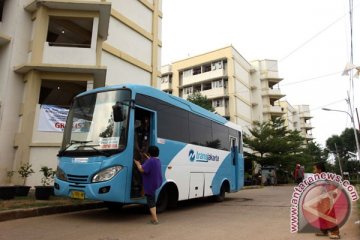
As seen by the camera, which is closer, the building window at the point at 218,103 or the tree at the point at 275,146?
the tree at the point at 275,146

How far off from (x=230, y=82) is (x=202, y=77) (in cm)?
464

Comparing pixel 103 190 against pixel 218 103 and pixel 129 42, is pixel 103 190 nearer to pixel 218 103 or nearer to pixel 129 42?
pixel 129 42

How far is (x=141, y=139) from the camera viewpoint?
335 inches

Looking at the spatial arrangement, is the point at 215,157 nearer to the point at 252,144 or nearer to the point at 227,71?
the point at 252,144

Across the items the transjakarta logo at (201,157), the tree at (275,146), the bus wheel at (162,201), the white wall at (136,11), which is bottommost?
the bus wheel at (162,201)

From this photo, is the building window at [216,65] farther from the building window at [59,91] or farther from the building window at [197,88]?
the building window at [59,91]

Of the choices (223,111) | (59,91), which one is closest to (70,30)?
(59,91)

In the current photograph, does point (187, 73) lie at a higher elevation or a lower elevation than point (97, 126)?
higher

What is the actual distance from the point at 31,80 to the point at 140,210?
870 centimetres

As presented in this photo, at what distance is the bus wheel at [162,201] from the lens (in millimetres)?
8993

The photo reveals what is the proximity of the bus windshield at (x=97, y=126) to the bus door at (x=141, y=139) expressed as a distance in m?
0.47

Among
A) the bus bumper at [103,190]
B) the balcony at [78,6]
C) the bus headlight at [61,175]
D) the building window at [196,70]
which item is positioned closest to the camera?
the bus bumper at [103,190]

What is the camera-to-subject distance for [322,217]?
5754 millimetres

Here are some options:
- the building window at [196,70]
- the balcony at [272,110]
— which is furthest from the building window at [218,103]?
the balcony at [272,110]
